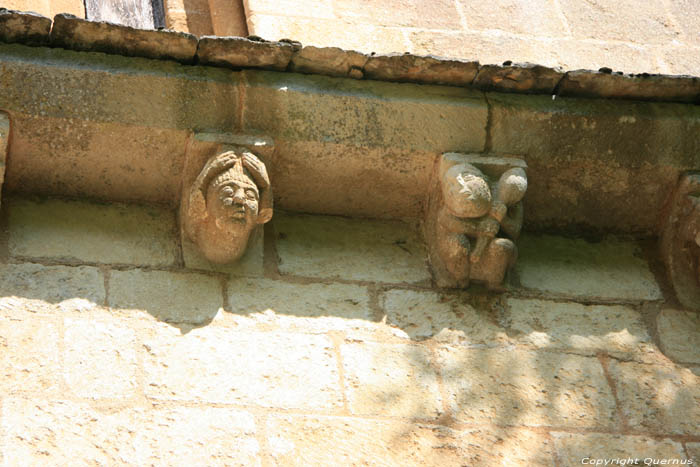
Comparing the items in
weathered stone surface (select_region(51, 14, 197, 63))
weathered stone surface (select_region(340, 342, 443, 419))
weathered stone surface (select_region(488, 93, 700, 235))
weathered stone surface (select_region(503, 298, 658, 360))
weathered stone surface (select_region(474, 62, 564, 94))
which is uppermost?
weathered stone surface (select_region(51, 14, 197, 63))

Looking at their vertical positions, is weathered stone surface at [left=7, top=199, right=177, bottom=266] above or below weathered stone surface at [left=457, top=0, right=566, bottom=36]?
below

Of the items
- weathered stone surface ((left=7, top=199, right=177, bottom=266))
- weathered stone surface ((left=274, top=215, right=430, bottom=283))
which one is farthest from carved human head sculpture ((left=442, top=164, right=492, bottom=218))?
weathered stone surface ((left=7, top=199, right=177, bottom=266))

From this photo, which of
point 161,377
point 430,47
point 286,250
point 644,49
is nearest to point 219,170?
point 286,250

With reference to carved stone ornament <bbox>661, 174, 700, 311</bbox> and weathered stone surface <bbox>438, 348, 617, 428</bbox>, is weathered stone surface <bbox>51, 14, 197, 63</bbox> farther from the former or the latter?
carved stone ornament <bbox>661, 174, 700, 311</bbox>

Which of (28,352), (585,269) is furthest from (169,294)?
(585,269)

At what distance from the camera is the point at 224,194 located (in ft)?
12.2

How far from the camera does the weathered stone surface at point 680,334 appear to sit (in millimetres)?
3979

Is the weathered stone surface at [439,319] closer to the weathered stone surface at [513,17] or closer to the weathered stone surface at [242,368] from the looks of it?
the weathered stone surface at [242,368]

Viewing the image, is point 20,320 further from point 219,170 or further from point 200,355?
point 219,170

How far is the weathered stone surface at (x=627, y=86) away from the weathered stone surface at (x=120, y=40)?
1552mm

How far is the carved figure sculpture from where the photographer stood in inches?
147

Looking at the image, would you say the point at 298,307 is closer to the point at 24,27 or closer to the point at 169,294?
the point at 169,294

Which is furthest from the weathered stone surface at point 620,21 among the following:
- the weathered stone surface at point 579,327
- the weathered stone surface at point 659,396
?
the weathered stone surface at point 659,396

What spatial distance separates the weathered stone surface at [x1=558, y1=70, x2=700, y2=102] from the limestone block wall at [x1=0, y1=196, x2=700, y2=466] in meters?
0.67
